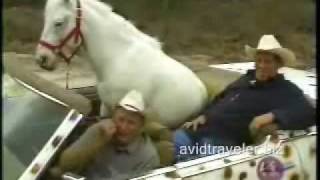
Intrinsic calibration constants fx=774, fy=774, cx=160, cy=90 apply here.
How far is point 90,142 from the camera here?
222 centimetres

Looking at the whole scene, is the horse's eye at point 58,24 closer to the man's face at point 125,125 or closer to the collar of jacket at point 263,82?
the man's face at point 125,125

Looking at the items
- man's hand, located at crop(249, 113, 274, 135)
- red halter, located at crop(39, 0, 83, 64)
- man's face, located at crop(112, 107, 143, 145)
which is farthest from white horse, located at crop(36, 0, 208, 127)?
man's face, located at crop(112, 107, 143, 145)

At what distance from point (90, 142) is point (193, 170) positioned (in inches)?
12.4

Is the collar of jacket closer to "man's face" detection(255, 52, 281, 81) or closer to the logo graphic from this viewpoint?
"man's face" detection(255, 52, 281, 81)

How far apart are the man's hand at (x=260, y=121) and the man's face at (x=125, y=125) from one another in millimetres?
473

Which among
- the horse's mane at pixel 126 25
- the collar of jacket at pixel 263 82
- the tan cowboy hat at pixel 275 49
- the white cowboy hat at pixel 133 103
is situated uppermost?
the horse's mane at pixel 126 25

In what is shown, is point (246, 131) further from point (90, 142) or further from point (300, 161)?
point (90, 142)

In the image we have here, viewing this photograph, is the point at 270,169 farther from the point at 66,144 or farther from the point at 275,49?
the point at 66,144

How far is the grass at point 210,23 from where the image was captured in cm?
543

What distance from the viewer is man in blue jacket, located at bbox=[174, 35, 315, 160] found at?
256cm

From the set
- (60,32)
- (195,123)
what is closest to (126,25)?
(60,32)

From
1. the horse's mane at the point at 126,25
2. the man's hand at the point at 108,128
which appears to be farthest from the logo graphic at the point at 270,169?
the horse's mane at the point at 126,25

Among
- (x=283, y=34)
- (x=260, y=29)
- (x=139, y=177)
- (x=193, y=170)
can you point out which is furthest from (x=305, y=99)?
(x=260, y=29)

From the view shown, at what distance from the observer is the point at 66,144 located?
2.26 metres
